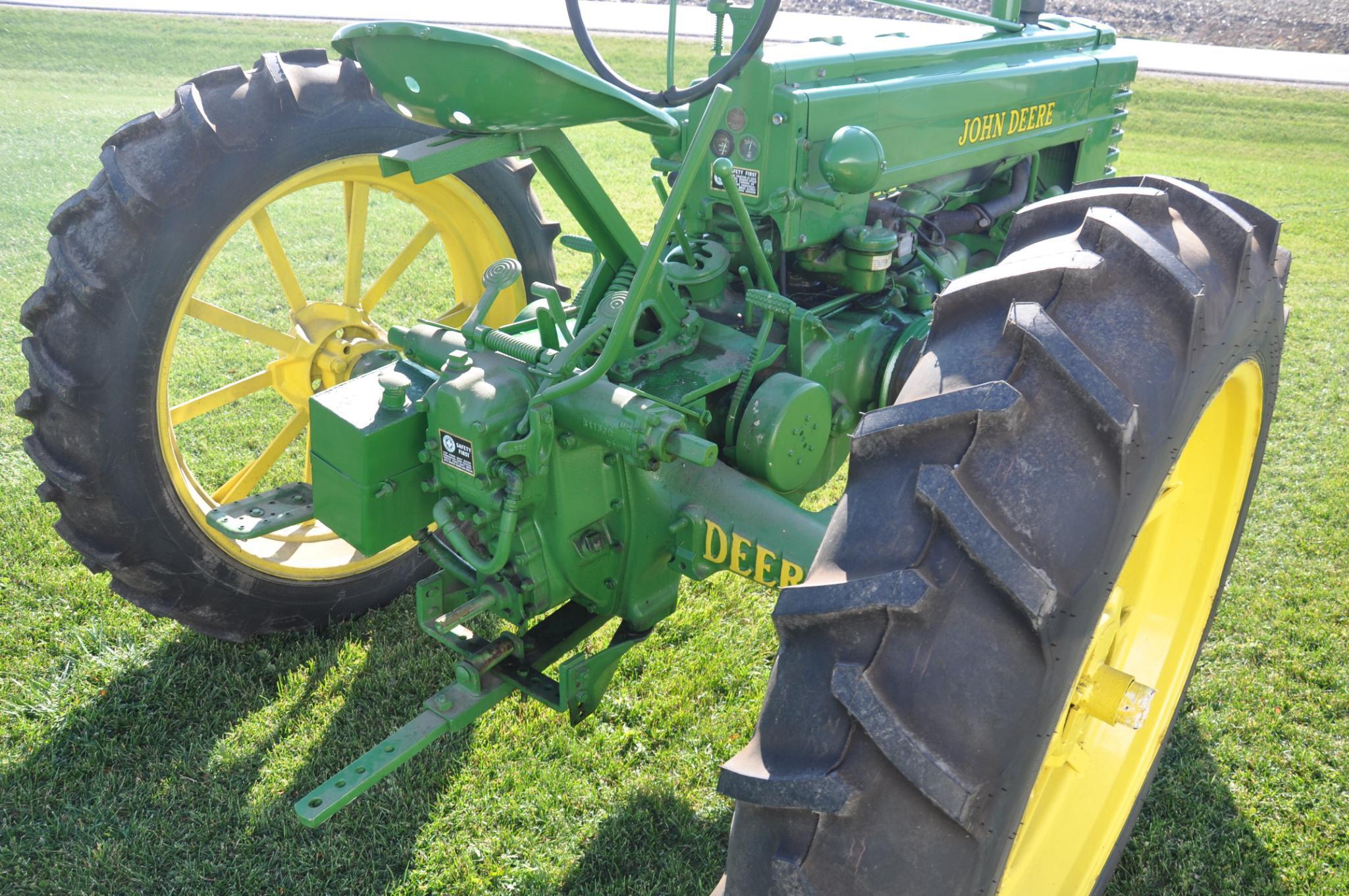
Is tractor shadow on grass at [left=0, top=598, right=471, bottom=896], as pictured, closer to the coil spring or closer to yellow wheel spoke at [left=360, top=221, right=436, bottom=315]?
yellow wheel spoke at [left=360, top=221, right=436, bottom=315]

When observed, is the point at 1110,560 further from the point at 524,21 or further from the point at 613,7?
the point at 613,7

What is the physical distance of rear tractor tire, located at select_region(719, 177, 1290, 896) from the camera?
54.8 inches

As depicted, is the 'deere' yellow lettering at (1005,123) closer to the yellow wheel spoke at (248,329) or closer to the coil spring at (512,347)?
the coil spring at (512,347)

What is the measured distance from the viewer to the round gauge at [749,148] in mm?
2578

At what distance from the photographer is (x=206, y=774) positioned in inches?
103

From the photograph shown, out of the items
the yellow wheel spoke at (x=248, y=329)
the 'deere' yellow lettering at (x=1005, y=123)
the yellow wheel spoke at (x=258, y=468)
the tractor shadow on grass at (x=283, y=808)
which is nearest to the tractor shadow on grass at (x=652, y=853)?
the tractor shadow on grass at (x=283, y=808)

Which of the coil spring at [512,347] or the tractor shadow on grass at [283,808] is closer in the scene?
the coil spring at [512,347]

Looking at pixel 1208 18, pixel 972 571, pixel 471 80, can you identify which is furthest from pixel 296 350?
pixel 1208 18

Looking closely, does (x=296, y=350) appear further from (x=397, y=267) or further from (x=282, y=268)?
(x=397, y=267)

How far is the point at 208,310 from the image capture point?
2.90 metres

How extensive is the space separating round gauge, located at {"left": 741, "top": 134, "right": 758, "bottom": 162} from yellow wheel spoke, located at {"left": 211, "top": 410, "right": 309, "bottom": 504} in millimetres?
1480

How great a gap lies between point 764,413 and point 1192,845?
4.82 feet

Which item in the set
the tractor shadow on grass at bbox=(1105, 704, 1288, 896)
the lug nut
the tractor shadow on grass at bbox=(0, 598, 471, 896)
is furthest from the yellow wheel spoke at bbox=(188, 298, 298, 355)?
the tractor shadow on grass at bbox=(1105, 704, 1288, 896)

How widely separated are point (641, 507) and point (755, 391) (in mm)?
378
